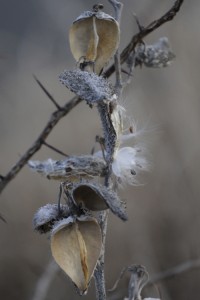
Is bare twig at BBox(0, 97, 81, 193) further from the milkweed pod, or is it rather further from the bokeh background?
the bokeh background

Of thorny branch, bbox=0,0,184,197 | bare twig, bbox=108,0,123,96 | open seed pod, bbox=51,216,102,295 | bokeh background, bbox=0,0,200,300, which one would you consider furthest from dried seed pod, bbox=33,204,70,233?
bokeh background, bbox=0,0,200,300

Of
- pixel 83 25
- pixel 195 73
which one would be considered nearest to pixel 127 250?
pixel 195 73

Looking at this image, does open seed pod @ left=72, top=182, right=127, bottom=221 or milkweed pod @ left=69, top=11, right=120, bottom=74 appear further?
milkweed pod @ left=69, top=11, right=120, bottom=74

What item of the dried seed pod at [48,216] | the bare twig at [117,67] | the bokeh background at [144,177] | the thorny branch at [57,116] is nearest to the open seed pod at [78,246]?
the dried seed pod at [48,216]

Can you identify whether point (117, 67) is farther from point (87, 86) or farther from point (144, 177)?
point (144, 177)

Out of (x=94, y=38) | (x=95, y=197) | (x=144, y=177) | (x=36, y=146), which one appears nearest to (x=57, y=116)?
(x=36, y=146)

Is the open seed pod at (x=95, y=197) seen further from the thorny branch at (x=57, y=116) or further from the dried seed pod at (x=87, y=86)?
the thorny branch at (x=57, y=116)
